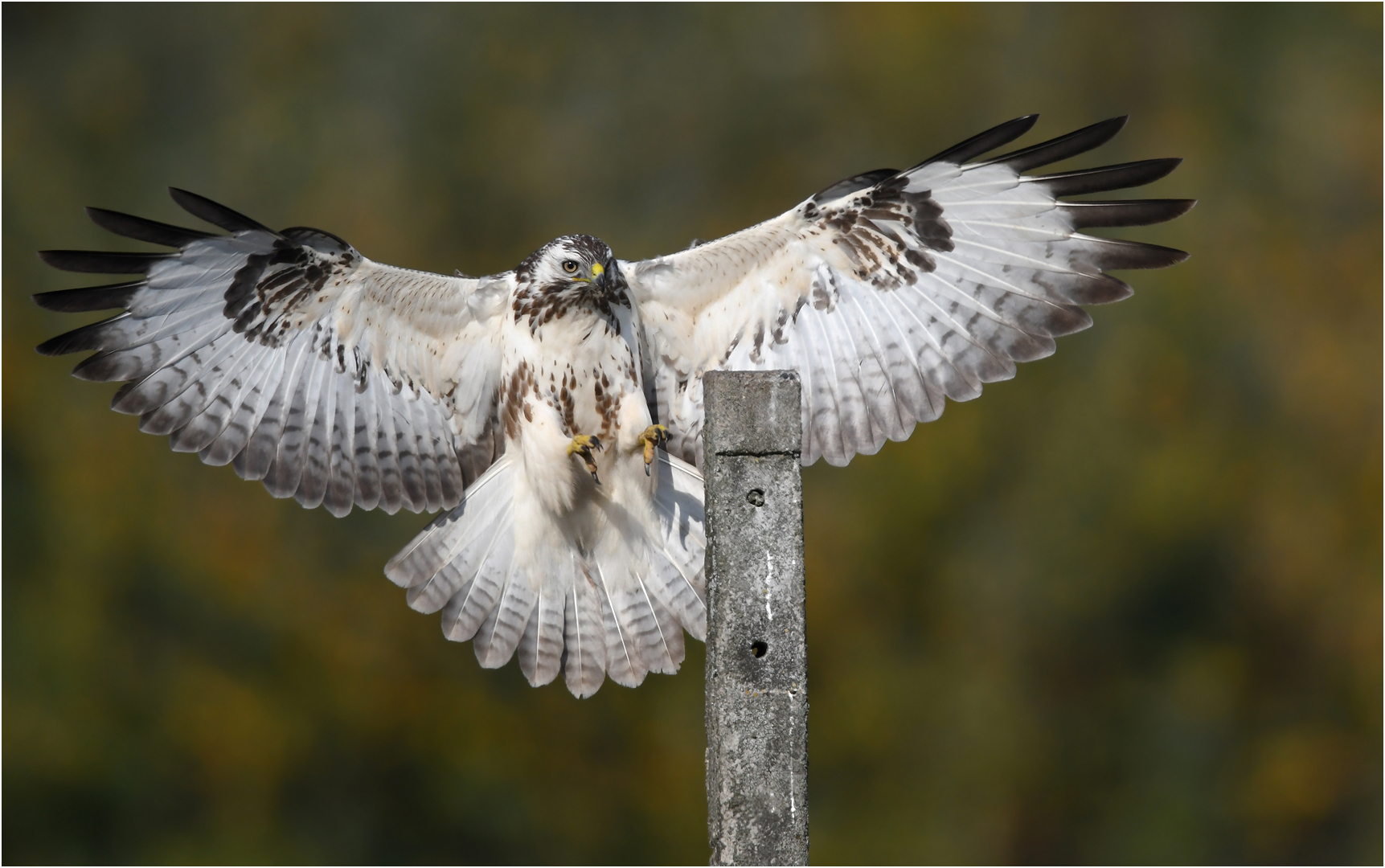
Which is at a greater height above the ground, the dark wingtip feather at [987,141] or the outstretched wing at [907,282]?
the dark wingtip feather at [987,141]

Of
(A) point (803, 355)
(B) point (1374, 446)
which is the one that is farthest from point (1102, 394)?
(A) point (803, 355)

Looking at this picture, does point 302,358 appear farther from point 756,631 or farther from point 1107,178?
point 1107,178

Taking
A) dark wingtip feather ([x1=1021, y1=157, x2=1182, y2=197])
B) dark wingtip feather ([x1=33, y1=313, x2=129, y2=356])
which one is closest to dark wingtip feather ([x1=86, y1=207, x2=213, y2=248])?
dark wingtip feather ([x1=33, y1=313, x2=129, y2=356])

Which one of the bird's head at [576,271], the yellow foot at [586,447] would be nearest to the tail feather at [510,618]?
the yellow foot at [586,447]

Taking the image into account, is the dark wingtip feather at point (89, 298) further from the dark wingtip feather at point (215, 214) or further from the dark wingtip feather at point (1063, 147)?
the dark wingtip feather at point (1063, 147)

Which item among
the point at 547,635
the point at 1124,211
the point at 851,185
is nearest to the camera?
the point at 1124,211

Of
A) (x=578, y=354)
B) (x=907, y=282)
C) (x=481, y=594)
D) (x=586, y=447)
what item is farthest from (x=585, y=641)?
(x=907, y=282)
